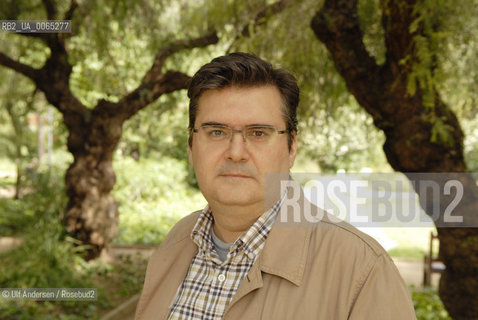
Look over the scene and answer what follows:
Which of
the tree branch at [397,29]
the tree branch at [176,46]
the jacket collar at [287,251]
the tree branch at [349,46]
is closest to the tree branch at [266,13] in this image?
the tree branch at [349,46]

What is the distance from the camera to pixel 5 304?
5680 mm

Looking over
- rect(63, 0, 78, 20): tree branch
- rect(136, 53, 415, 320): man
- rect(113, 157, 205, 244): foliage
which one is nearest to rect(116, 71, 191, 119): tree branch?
rect(63, 0, 78, 20): tree branch

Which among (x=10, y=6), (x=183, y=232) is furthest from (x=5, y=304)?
(x=183, y=232)

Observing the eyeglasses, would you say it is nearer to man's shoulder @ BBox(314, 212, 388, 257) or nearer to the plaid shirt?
the plaid shirt

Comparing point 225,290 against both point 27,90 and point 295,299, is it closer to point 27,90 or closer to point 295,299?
point 295,299

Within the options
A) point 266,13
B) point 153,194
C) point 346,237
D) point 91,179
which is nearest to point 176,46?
point 266,13

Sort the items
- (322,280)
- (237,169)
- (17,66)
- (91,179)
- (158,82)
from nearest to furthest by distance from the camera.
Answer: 1. (322,280)
2. (237,169)
3. (17,66)
4. (158,82)
5. (91,179)

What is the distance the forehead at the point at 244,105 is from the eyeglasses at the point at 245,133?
0.8 inches

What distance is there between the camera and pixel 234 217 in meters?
1.80

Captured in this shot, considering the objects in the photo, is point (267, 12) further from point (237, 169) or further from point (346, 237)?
point (346, 237)

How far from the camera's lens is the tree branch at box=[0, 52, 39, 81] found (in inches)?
252

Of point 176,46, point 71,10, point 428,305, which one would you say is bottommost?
point 428,305

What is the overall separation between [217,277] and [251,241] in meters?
0.17

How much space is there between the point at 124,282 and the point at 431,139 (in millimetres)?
5263
